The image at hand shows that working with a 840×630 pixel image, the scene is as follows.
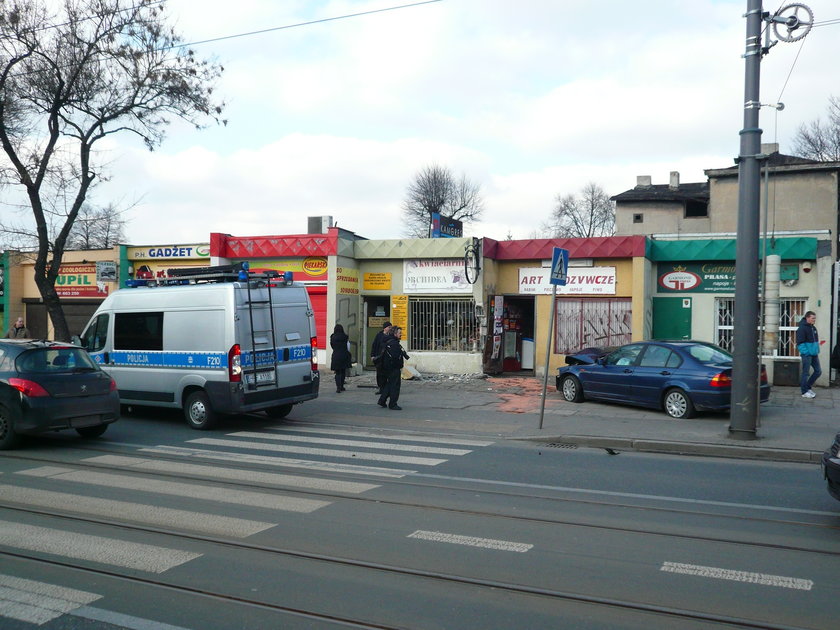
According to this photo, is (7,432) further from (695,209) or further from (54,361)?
(695,209)

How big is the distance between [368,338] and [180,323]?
10.1 m

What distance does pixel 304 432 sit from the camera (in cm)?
1257

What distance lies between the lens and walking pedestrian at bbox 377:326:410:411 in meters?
15.0

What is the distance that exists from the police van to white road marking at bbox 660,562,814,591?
8.35 metres

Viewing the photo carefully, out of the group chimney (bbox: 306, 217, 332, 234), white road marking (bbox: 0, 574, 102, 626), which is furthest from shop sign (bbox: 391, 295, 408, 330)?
white road marking (bbox: 0, 574, 102, 626)

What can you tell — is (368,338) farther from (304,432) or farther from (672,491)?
(672,491)

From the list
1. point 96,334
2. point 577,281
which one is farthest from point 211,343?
point 577,281

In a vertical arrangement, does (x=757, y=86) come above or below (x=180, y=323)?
above

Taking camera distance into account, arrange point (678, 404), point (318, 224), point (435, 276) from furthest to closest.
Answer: point (318, 224), point (435, 276), point (678, 404)

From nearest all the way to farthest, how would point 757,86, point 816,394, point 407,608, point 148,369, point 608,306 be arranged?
point 407,608
point 757,86
point 148,369
point 816,394
point 608,306

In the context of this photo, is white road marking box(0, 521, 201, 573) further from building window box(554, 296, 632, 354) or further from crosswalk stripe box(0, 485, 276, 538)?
building window box(554, 296, 632, 354)

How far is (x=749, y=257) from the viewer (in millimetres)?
11039

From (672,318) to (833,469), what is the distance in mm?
14012

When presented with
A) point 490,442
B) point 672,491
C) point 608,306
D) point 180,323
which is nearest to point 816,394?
point 608,306
